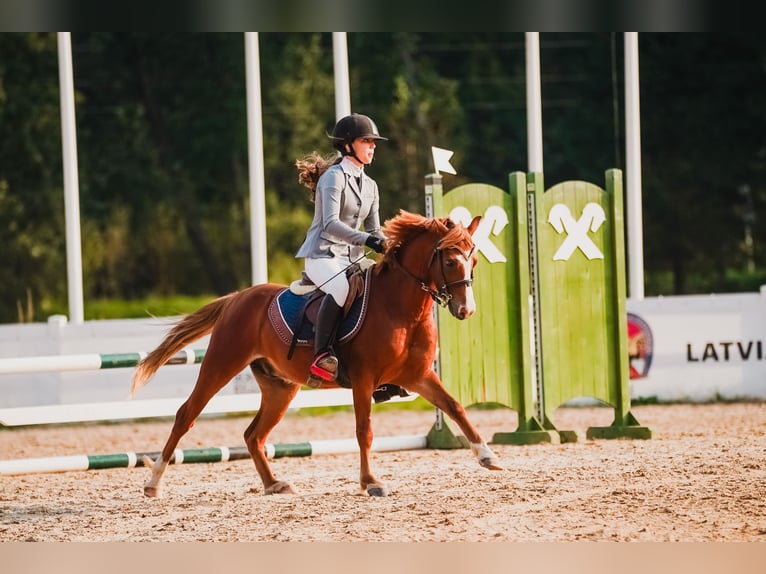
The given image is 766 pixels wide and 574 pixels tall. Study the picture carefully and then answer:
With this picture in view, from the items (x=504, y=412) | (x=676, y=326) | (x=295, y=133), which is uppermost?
(x=295, y=133)

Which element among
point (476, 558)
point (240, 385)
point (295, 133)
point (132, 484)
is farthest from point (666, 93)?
point (476, 558)

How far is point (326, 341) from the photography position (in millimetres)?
6422

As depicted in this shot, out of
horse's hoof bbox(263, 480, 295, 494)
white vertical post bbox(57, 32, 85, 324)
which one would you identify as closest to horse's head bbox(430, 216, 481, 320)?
horse's hoof bbox(263, 480, 295, 494)

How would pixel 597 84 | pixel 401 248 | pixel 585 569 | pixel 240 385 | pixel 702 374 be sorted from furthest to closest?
pixel 597 84 < pixel 702 374 < pixel 240 385 < pixel 401 248 < pixel 585 569

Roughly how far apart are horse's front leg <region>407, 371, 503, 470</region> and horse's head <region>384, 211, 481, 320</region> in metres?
0.45

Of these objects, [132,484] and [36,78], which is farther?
[36,78]

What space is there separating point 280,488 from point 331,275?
3.89 ft

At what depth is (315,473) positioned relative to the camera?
774cm

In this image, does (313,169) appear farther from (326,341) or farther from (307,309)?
(326,341)

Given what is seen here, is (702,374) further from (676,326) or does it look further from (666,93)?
(666,93)

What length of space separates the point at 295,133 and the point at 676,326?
13861 millimetres

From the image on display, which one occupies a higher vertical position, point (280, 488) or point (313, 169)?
point (313, 169)

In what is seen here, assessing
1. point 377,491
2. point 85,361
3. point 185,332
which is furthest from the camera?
point 85,361

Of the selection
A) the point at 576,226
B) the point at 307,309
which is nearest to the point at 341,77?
the point at 576,226
